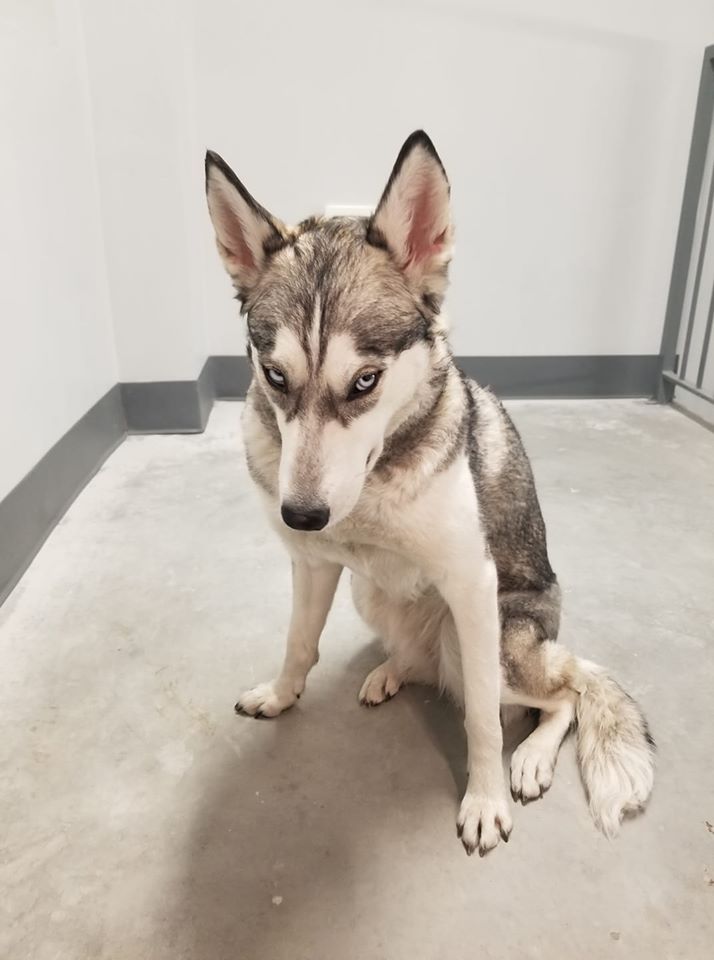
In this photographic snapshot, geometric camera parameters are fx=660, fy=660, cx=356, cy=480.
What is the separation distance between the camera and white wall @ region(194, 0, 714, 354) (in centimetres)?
375

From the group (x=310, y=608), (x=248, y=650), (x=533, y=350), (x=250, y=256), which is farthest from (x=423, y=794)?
(x=533, y=350)

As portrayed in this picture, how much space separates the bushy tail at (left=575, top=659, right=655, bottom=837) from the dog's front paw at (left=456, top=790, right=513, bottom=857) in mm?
210

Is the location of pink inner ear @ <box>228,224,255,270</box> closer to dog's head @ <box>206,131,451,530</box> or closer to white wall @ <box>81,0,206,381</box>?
dog's head @ <box>206,131,451,530</box>

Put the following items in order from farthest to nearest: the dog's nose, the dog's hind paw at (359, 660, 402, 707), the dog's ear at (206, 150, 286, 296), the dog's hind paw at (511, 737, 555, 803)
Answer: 1. the dog's hind paw at (359, 660, 402, 707)
2. the dog's hind paw at (511, 737, 555, 803)
3. the dog's ear at (206, 150, 286, 296)
4. the dog's nose

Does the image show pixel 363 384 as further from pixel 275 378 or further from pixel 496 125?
pixel 496 125

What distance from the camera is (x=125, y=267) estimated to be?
11.6 feet

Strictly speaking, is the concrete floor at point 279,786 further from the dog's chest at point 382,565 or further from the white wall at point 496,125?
the white wall at point 496,125

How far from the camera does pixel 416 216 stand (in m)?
1.20

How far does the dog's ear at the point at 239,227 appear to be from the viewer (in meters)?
1.21

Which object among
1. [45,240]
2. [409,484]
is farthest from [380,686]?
[45,240]

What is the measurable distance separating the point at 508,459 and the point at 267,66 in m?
3.25

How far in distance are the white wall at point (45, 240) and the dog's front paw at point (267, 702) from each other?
1.19 meters

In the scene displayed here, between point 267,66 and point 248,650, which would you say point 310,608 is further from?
point 267,66

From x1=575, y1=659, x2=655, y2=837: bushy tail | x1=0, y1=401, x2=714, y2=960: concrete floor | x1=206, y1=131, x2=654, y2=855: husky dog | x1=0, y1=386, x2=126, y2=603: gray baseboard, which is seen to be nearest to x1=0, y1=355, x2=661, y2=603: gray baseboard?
x1=0, y1=386, x2=126, y2=603: gray baseboard
